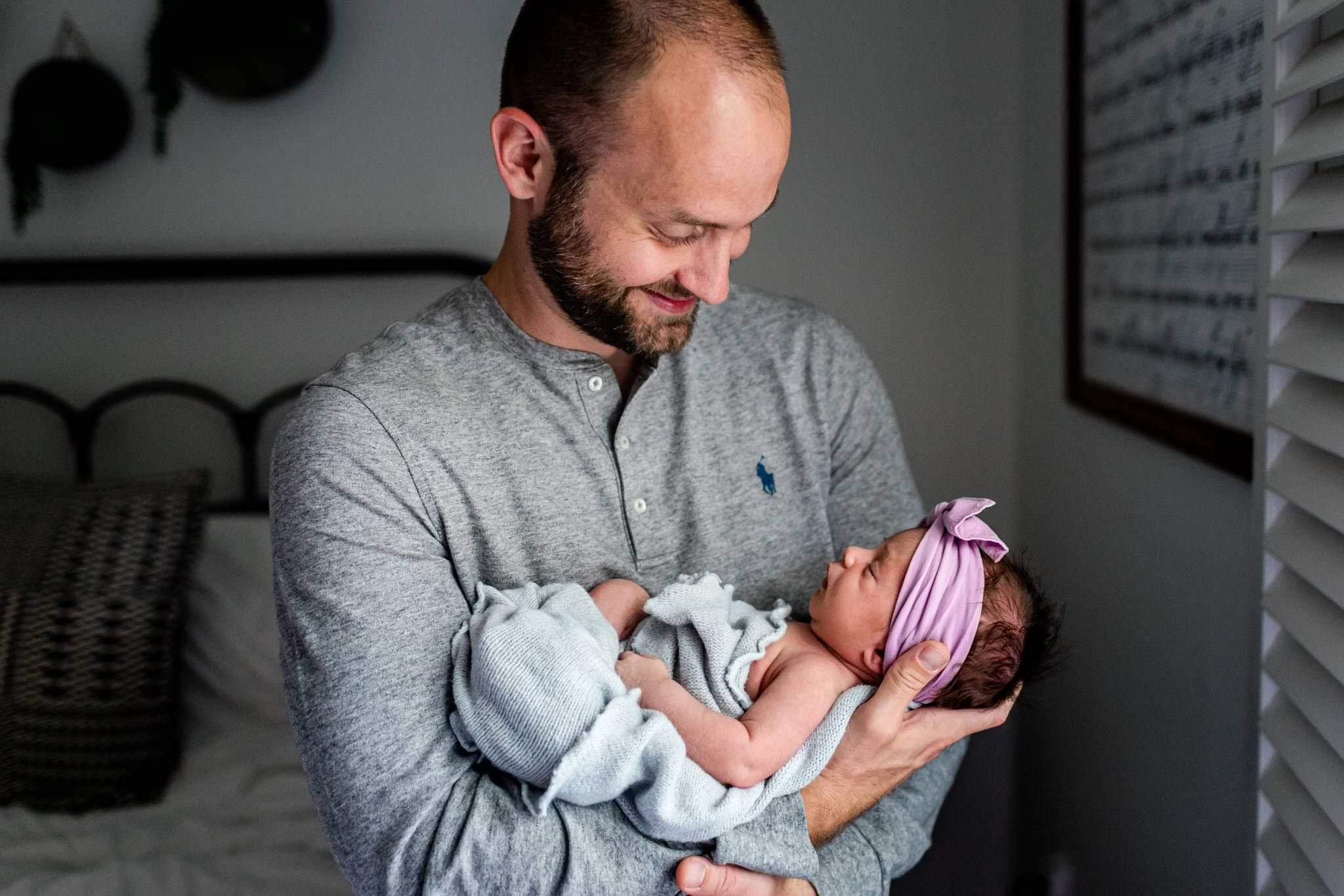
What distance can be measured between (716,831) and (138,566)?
1446 mm

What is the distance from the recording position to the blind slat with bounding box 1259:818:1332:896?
1091mm

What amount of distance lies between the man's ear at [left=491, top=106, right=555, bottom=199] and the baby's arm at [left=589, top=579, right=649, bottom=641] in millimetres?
464

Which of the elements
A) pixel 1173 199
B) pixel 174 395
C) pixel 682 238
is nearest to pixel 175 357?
pixel 174 395

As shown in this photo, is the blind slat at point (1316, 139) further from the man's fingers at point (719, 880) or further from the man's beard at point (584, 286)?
the man's fingers at point (719, 880)

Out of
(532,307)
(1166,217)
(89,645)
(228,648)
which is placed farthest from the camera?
(228,648)

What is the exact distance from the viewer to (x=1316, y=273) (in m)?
1.06

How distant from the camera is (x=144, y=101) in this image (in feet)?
7.92

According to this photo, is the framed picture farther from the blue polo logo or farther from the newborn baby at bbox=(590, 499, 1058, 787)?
the blue polo logo

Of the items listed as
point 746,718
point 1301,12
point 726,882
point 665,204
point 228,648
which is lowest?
point 228,648

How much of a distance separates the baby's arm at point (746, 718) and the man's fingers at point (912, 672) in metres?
0.07

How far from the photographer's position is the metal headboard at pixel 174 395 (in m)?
2.39

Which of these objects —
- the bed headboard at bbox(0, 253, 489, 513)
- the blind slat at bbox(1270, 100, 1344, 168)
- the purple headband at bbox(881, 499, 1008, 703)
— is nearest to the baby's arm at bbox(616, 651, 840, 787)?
the purple headband at bbox(881, 499, 1008, 703)

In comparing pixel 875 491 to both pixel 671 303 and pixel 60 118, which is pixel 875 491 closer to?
Result: pixel 671 303

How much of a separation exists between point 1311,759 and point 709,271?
78cm
